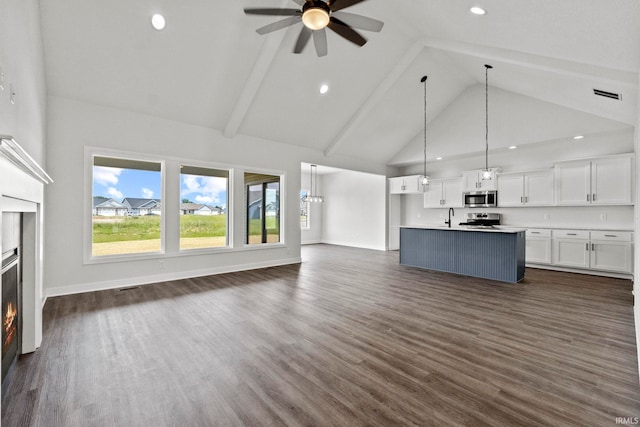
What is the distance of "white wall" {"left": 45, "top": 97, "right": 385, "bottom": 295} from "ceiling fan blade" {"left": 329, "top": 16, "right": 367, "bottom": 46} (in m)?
3.41

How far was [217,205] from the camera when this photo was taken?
6.10m

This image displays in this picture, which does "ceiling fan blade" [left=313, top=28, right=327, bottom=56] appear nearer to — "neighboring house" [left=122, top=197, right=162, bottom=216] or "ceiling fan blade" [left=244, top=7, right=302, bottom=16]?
"ceiling fan blade" [left=244, top=7, right=302, bottom=16]

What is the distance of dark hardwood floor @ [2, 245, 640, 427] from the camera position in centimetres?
184

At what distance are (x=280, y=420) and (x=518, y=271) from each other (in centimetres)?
504

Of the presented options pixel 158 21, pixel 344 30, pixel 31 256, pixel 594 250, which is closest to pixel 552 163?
pixel 594 250

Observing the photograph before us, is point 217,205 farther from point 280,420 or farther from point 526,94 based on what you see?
point 526,94

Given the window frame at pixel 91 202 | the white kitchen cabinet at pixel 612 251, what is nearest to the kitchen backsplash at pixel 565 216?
the white kitchen cabinet at pixel 612 251

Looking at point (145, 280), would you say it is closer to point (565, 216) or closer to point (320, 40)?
point (320, 40)

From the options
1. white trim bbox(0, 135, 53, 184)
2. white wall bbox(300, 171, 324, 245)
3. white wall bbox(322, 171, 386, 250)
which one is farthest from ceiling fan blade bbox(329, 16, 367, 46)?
white wall bbox(300, 171, 324, 245)

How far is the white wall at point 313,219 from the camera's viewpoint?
454 inches

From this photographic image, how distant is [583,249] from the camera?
5.82 metres

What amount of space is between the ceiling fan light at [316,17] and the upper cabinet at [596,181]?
607cm

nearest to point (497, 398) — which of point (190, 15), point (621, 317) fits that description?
point (621, 317)

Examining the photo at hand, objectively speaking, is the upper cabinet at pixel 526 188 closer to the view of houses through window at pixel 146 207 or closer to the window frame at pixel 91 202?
the view of houses through window at pixel 146 207
